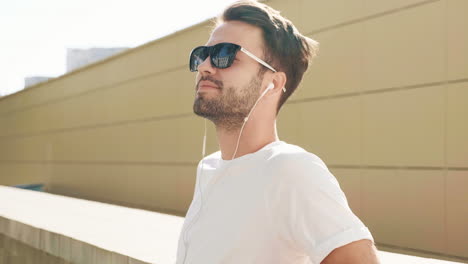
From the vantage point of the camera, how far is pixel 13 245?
6.17 m

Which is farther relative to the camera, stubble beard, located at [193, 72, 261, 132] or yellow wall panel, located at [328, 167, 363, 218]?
yellow wall panel, located at [328, 167, 363, 218]

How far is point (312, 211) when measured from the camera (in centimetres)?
127

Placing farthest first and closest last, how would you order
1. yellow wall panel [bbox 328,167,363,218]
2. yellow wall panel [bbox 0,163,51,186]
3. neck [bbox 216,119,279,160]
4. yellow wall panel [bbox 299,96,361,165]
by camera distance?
1. yellow wall panel [bbox 0,163,51,186]
2. yellow wall panel [bbox 299,96,361,165]
3. yellow wall panel [bbox 328,167,363,218]
4. neck [bbox 216,119,279,160]


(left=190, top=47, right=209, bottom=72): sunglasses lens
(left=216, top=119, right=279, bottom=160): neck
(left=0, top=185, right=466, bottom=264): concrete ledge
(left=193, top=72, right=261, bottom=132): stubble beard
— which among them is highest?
(left=190, top=47, right=209, bottom=72): sunglasses lens

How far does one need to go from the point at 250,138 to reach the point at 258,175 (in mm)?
314

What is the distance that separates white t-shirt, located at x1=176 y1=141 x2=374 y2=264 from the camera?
1261mm

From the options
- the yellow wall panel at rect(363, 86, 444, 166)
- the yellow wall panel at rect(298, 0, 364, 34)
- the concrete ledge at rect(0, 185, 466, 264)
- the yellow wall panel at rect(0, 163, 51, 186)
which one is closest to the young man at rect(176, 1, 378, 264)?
the concrete ledge at rect(0, 185, 466, 264)

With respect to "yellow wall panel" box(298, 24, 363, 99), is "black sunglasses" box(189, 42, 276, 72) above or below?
below

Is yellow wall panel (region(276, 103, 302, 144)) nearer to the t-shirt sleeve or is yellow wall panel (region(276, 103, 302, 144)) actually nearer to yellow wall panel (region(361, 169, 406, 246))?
yellow wall panel (region(361, 169, 406, 246))

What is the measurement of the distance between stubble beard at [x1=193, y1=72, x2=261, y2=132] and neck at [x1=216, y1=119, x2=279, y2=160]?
0.10 feet

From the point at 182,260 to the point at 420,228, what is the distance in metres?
6.01

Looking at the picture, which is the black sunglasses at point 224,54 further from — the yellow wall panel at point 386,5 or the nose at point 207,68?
the yellow wall panel at point 386,5

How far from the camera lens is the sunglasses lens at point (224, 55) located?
1.79 m

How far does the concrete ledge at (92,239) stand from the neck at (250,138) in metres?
1.84
